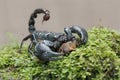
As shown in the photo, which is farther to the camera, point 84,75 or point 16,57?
point 16,57

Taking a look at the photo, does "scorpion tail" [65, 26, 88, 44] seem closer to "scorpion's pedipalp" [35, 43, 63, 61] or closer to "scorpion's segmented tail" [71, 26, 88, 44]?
"scorpion's segmented tail" [71, 26, 88, 44]

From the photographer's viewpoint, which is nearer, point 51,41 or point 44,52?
point 44,52

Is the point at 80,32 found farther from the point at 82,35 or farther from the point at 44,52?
the point at 44,52

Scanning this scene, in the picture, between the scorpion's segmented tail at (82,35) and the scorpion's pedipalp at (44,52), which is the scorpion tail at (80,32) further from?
the scorpion's pedipalp at (44,52)

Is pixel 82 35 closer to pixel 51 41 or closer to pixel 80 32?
pixel 80 32

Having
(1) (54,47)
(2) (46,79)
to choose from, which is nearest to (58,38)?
(1) (54,47)

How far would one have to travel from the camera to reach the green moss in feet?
5.21

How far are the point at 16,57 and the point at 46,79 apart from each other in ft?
0.70

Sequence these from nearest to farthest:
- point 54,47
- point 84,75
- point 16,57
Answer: point 84,75
point 54,47
point 16,57

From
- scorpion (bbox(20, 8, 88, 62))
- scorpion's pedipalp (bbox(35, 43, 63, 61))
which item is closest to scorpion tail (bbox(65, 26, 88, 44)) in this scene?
scorpion (bbox(20, 8, 88, 62))

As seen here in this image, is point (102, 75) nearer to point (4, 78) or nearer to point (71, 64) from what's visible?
point (71, 64)

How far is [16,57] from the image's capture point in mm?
1790

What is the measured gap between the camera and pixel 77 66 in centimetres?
159

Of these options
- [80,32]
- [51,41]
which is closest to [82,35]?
[80,32]
